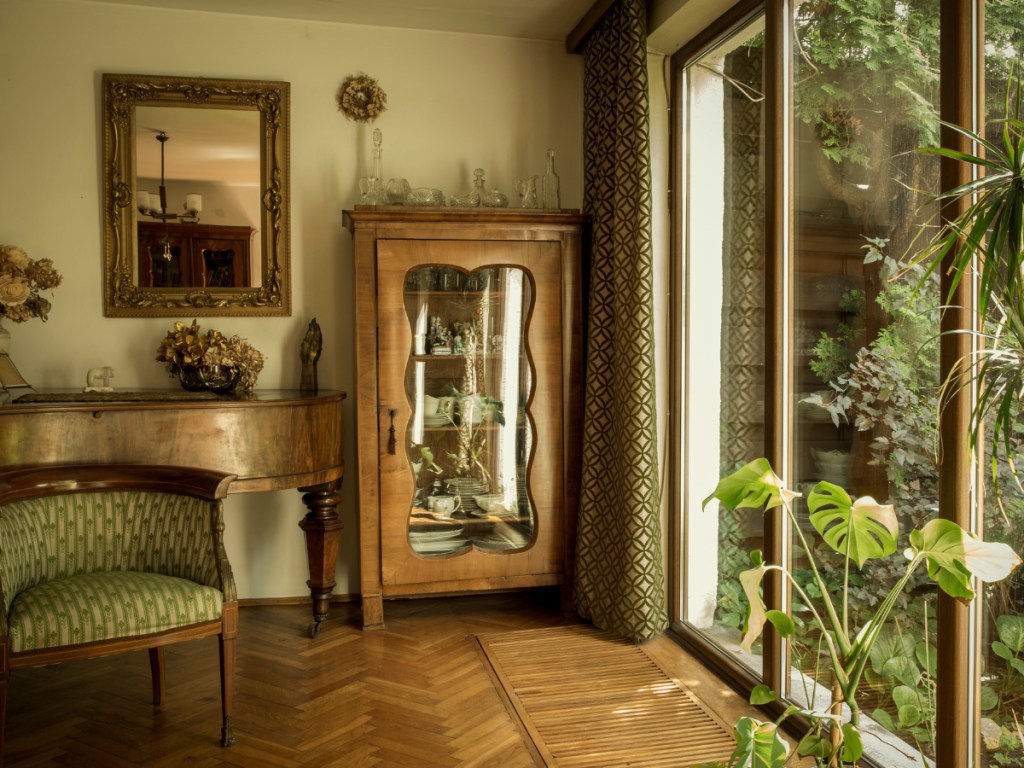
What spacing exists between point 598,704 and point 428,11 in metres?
2.75

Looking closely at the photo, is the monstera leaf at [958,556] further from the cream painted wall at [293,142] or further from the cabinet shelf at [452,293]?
the cream painted wall at [293,142]

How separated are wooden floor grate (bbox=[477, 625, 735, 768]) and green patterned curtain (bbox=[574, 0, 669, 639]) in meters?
0.20

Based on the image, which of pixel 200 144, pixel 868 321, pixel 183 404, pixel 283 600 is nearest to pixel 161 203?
pixel 200 144

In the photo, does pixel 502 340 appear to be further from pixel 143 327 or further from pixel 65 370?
pixel 65 370

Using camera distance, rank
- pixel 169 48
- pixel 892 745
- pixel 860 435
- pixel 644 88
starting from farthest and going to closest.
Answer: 1. pixel 169 48
2. pixel 644 88
3. pixel 860 435
4. pixel 892 745

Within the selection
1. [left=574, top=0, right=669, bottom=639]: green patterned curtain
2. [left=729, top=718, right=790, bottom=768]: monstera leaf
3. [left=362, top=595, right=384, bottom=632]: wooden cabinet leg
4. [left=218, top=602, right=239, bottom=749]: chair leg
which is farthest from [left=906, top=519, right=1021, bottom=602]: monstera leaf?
[left=362, top=595, right=384, bottom=632]: wooden cabinet leg

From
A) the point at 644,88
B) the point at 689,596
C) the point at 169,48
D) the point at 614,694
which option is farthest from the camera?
the point at 169,48

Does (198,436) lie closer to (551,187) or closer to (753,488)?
(551,187)

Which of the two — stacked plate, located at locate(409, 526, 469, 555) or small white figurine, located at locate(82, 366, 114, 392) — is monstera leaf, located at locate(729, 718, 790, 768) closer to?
stacked plate, located at locate(409, 526, 469, 555)

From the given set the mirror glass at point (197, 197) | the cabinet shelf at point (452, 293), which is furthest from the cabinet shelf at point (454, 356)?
the mirror glass at point (197, 197)

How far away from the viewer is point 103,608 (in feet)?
6.33

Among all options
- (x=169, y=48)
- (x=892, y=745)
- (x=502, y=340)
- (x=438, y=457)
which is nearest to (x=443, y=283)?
(x=502, y=340)

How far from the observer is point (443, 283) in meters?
2.93

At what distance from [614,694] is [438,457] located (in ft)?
3.72
